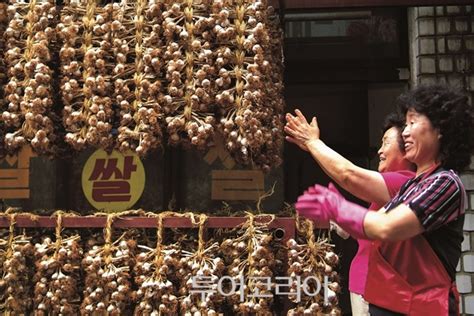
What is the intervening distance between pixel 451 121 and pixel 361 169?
1.39 feet

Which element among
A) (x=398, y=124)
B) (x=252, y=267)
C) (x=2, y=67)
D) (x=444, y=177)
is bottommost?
(x=252, y=267)

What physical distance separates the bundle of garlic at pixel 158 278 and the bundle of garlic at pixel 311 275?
588 millimetres

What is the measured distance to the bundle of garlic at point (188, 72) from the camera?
2.71 meters

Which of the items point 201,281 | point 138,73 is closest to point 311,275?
point 201,281

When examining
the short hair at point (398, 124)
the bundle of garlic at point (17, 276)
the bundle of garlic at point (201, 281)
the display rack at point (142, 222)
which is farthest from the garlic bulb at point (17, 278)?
the short hair at point (398, 124)

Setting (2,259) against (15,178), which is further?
(15,178)

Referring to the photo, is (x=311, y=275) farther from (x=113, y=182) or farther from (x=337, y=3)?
(x=337, y=3)

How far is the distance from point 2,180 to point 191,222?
1659 millimetres

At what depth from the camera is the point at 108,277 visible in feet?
8.80

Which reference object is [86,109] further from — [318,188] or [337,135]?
[337,135]

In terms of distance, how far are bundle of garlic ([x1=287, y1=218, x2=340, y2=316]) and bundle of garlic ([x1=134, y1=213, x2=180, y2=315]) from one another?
1.93ft

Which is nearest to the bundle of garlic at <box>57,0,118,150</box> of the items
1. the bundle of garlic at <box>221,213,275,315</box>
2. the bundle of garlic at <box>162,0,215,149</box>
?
the bundle of garlic at <box>162,0,215,149</box>
